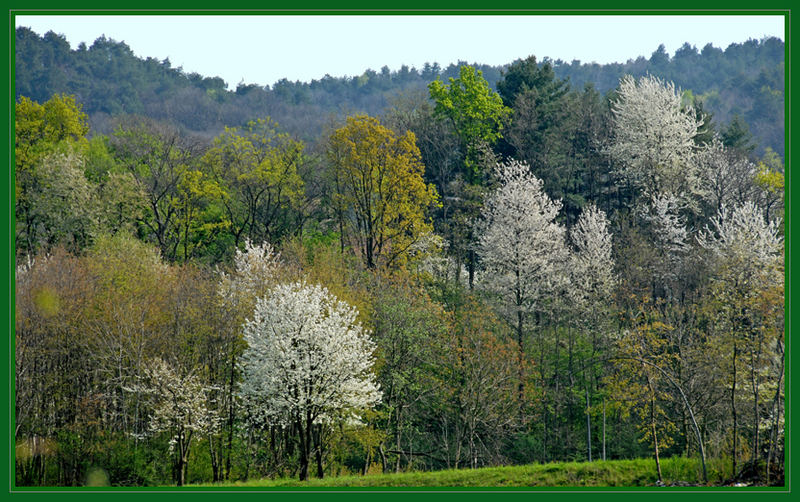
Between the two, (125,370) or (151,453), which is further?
(125,370)

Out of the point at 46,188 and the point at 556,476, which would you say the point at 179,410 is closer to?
the point at 556,476

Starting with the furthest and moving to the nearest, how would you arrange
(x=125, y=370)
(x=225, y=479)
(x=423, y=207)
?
(x=423, y=207) → (x=125, y=370) → (x=225, y=479)

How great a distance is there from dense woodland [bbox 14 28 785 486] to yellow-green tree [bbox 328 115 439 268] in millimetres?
192

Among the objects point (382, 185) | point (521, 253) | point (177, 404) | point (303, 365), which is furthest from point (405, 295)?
point (382, 185)

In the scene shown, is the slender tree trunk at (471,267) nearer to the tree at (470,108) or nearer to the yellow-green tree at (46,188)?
the tree at (470,108)

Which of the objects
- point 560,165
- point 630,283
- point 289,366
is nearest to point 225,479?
point 289,366

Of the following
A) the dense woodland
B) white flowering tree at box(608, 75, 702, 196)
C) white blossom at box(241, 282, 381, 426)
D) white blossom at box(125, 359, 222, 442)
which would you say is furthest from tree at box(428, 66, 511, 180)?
white blossom at box(125, 359, 222, 442)

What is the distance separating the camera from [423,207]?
5150 centimetres

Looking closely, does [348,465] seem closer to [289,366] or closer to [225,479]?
[225,479]

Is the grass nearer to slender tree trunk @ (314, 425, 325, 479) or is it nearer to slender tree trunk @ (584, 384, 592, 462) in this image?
slender tree trunk @ (314, 425, 325, 479)

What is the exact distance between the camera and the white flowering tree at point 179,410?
32125 mm

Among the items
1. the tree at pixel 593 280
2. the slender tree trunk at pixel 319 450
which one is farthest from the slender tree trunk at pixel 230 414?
the tree at pixel 593 280

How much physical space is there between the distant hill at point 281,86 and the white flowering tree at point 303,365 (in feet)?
193

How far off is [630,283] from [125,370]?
85.6 feet
